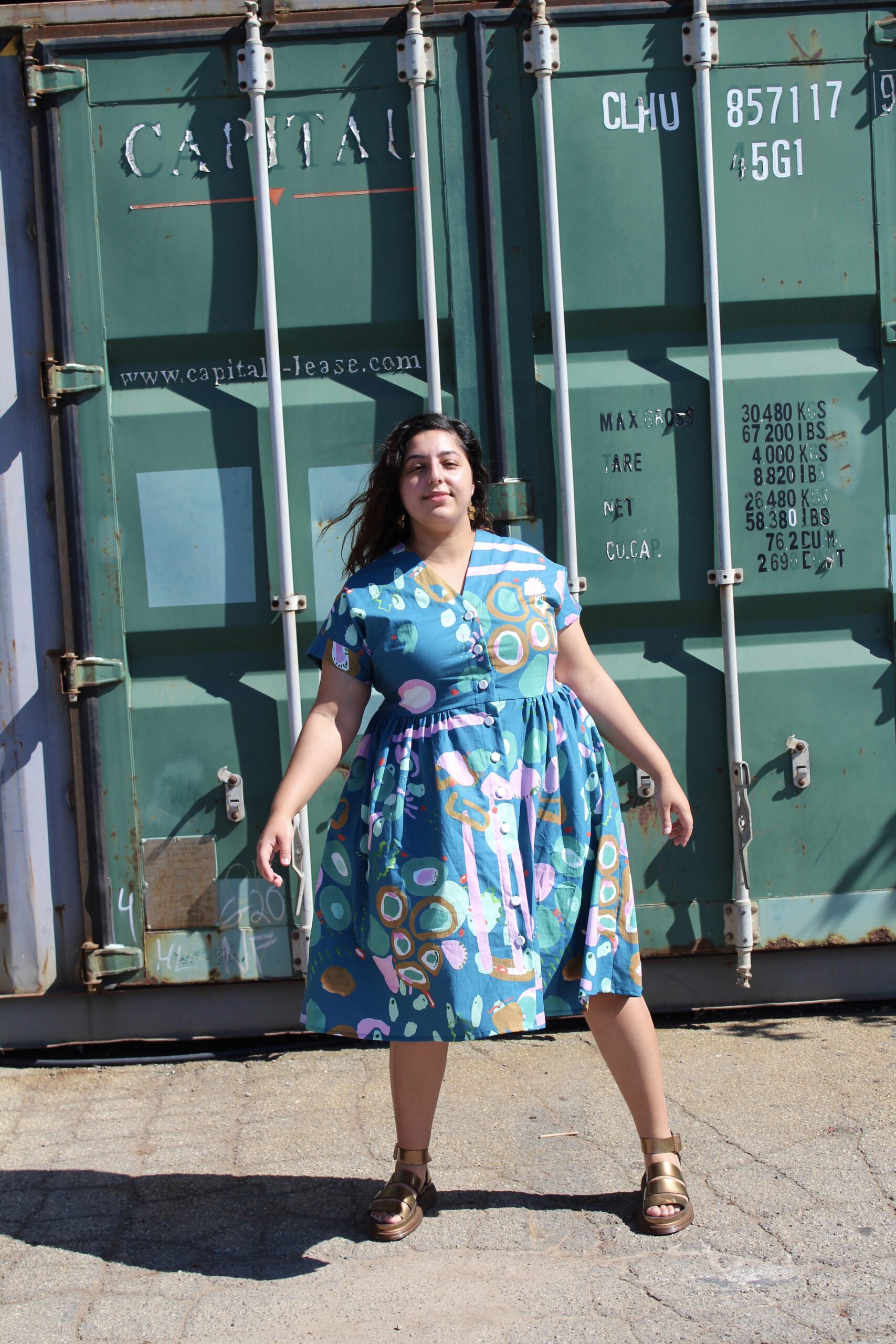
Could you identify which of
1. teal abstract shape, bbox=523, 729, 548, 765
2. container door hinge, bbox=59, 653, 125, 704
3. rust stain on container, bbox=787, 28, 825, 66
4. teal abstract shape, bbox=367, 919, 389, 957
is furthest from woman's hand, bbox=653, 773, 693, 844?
rust stain on container, bbox=787, 28, 825, 66

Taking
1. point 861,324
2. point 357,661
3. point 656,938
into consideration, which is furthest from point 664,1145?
point 861,324

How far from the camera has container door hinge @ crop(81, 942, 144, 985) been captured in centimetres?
341

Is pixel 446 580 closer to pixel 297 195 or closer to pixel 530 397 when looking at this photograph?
pixel 530 397

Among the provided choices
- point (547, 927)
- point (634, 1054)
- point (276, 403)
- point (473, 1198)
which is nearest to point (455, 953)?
point (547, 927)

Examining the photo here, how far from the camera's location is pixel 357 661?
2.47 meters

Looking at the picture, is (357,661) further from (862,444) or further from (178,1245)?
(862,444)

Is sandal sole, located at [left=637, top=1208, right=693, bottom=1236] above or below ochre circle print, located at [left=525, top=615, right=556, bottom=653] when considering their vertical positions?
below

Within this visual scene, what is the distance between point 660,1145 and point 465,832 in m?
0.79

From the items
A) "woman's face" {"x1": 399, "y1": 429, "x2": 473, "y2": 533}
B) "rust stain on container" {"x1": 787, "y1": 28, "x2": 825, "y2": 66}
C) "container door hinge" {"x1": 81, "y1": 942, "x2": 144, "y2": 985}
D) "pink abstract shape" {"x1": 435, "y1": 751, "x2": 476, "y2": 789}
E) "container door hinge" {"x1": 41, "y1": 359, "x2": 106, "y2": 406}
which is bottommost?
"container door hinge" {"x1": 81, "y1": 942, "x2": 144, "y2": 985}

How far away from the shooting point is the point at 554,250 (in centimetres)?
329

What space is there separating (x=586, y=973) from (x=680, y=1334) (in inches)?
25.2

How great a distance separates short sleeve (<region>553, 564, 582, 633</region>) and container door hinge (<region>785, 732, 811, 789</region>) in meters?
1.10

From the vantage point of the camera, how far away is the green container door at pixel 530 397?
11.0 ft

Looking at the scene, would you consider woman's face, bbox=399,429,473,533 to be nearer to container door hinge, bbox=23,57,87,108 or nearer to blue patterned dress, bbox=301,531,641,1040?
blue patterned dress, bbox=301,531,641,1040
